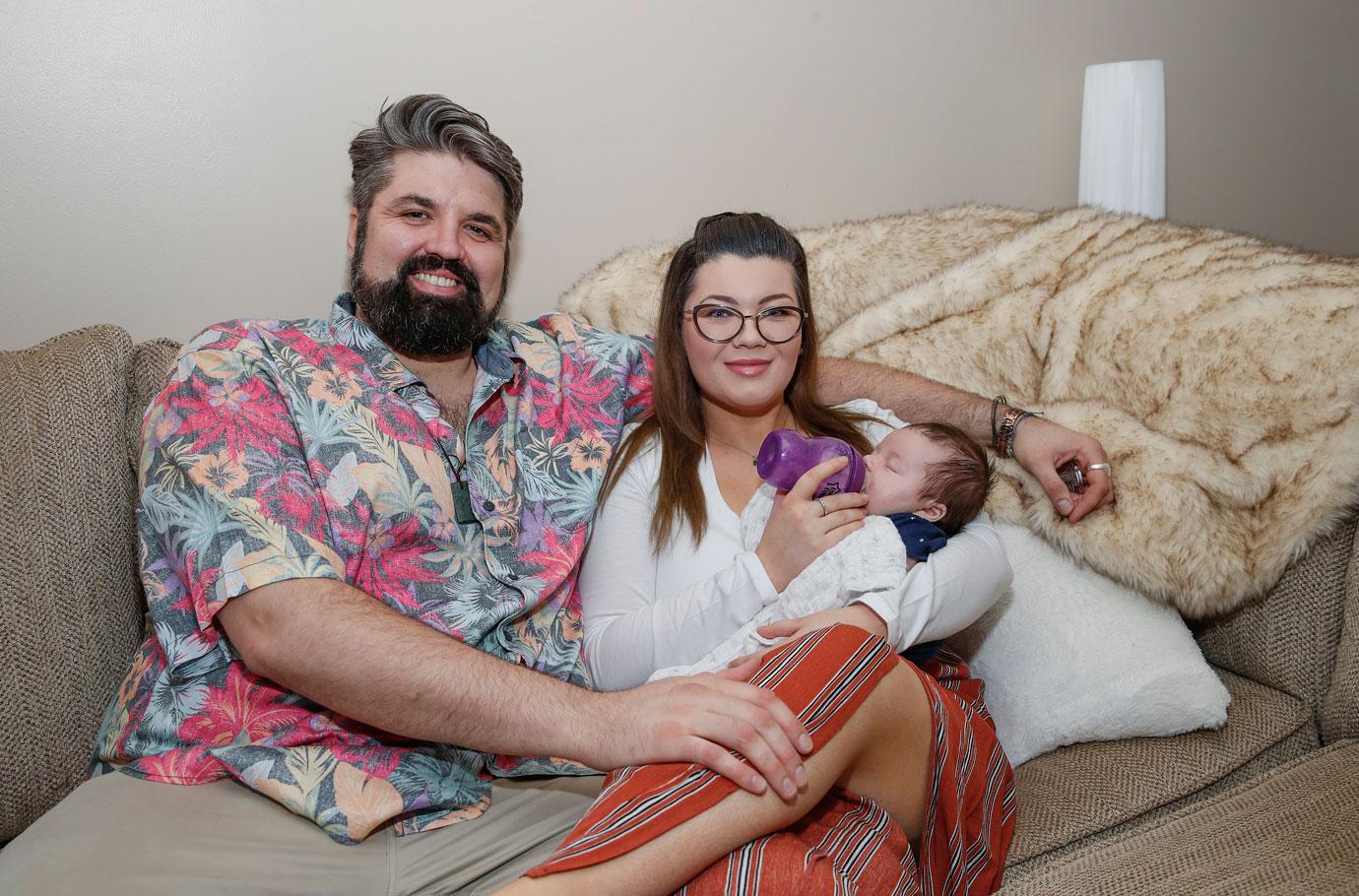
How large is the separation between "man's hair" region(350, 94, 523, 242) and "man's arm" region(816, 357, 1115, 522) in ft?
2.50

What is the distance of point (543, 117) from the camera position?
2.24 m

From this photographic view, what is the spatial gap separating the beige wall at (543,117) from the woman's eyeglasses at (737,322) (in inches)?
24.8

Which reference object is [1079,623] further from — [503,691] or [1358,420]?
[503,691]

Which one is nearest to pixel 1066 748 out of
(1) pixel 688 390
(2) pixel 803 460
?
(2) pixel 803 460

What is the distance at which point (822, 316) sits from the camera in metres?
2.22

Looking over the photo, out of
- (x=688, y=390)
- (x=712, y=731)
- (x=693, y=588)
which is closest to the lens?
(x=712, y=731)

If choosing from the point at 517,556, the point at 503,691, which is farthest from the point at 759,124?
the point at 503,691

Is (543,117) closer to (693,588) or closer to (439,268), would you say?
(439,268)

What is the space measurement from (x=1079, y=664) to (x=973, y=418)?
483 millimetres

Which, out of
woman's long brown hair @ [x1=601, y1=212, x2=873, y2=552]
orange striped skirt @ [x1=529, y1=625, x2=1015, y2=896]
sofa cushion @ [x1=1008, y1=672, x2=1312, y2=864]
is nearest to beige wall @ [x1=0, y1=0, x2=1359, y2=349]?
woman's long brown hair @ [x1=601, y1=212, x2=873, y2=552]

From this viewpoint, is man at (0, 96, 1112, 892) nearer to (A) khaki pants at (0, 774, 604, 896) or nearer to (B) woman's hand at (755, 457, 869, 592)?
(A) khaki pants at (0, 774, 604, 896)

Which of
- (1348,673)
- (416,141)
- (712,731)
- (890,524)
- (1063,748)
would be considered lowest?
(1063,748)

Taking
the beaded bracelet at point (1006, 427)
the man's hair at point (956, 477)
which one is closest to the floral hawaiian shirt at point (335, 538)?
the man's hair at point (956, 477)

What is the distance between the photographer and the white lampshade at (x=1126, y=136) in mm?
2703
